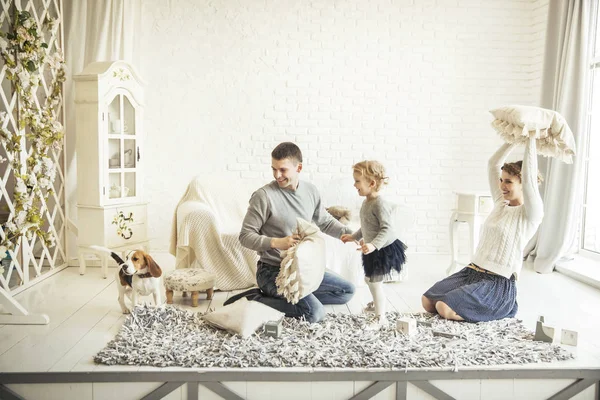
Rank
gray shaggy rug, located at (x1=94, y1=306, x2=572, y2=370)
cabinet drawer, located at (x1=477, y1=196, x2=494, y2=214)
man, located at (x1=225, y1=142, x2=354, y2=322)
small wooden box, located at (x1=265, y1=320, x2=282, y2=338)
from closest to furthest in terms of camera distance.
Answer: gray shaggy rug, located at (x1=94, y1=306, x2=572, y2=370) < small wooden box, located at (x1=265, y1=320, x2=282, y2=338) < man, located at (x1=225, y1=142, x2=354, y2=322) < cabinet drawer, located at (x1=477, y1=196, x2=494, y2=214)

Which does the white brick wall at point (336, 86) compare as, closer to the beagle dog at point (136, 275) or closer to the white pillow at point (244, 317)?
the beagle dog at point (136, 275)

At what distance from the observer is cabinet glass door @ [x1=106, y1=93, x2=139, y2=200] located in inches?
186

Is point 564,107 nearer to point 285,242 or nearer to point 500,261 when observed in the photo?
point 500,261

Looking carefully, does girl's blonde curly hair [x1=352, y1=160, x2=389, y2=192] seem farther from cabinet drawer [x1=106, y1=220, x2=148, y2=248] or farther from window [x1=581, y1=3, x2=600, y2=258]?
window [x1=581, y1=3, x2=600, y2=258]

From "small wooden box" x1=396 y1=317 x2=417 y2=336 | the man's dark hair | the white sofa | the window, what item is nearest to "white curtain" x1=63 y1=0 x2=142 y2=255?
the white sofa

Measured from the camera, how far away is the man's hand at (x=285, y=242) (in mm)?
3098

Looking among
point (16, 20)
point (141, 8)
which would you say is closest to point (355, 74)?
point (141, 8)

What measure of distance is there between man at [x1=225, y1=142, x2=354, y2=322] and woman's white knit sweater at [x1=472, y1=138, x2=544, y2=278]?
0.84 metres

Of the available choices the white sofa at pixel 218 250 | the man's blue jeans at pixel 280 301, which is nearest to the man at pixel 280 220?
the man's blue jeans at pixel 280 301

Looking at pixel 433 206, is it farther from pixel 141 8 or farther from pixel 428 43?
pixel 141 8

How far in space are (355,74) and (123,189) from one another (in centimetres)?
245

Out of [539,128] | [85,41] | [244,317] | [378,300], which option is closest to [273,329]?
[244,317]

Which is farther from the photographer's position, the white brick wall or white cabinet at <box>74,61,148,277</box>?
the white brick wall

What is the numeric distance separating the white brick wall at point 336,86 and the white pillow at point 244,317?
246cm
